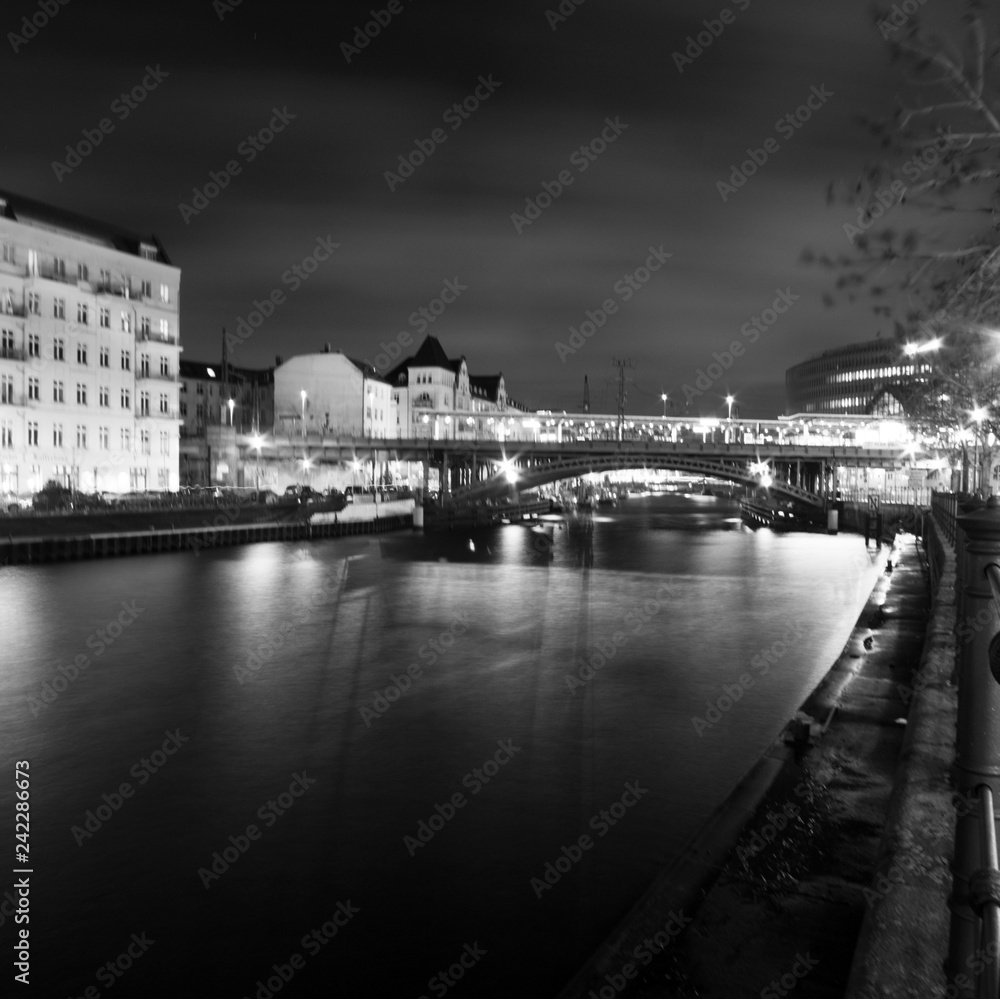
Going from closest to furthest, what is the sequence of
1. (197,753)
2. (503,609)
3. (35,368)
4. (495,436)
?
(197,753)
(503,609)
(35,368)
(495,436)

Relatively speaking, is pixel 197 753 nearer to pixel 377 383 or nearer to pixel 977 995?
pixel 977 995

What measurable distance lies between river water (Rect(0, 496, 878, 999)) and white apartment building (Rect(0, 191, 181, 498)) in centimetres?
2231

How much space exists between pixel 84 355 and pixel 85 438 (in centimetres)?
485

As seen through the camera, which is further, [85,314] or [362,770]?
[85,314]

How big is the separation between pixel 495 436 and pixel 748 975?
9534cm

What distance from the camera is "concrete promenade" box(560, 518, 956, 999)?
4.48m

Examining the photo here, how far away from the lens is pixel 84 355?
169 feet

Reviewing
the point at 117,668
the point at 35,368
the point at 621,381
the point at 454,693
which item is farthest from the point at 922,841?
the point at 621,381

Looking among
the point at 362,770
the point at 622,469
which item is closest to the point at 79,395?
the point at 622,469

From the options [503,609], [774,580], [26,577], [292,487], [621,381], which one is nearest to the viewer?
[503,609]

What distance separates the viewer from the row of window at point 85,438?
47562 millimetres

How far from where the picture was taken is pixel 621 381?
285 feet

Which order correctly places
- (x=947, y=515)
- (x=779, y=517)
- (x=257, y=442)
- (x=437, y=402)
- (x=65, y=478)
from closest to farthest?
(x=947, y=515)
(x=65, y=478)
(x=257, y=442)
(x=779, y=517)
(x=437, y=402)

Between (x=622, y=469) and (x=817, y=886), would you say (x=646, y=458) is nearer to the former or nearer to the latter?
(x=622, y=469)
